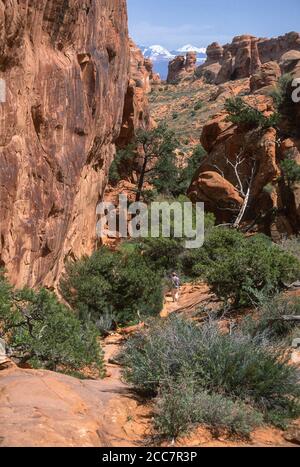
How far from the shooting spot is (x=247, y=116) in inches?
998

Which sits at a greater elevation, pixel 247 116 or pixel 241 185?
pixel 247 116

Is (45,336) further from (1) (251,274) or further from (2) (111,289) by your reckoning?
(2) (111,289)

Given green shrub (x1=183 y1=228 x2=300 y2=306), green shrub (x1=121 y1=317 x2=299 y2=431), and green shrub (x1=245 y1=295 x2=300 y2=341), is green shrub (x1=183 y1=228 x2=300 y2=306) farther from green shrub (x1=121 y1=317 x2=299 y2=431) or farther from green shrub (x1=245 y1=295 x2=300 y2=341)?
green shrub (x1=121 y1=317 x2=299 y2=431)

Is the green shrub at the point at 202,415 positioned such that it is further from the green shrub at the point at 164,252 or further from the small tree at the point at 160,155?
the small tree at the point at 160,155

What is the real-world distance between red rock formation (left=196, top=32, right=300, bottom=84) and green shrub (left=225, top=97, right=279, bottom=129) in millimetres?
47641

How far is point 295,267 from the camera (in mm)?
11977

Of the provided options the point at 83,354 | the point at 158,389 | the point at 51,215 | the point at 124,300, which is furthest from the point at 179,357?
the point at 124,300

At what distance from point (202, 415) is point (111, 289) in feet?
29.3

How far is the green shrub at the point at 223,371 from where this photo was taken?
5.10 m

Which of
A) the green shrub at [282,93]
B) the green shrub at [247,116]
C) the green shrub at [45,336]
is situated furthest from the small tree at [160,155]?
the green shrub at [45,336]

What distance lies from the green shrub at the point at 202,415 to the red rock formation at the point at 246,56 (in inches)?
2786

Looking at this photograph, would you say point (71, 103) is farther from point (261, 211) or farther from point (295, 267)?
point (261, 211)

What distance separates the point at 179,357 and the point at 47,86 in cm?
691

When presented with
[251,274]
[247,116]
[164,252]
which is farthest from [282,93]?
[251,274]
